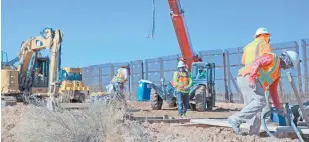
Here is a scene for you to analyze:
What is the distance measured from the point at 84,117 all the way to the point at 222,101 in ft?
54.3

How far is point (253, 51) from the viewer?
21.9ft

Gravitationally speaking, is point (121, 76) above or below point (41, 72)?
below

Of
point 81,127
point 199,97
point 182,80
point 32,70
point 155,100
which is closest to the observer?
point 81,127

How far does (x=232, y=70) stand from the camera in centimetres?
2284

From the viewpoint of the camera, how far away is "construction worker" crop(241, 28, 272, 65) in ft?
21.8

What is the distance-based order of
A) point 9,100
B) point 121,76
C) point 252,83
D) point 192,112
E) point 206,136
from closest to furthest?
point 252,83 < point 206,136 < point 121,76 < point 192,112 < point 9,100

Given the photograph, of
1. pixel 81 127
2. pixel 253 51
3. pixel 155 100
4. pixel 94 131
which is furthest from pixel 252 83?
pixel 155 100

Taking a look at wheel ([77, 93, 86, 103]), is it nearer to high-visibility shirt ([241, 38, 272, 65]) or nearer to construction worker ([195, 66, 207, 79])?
construction worker ([195, 66, 207, 79])

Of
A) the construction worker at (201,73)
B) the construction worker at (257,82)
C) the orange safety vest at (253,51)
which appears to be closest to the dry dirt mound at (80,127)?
the construction worker at (257,82)

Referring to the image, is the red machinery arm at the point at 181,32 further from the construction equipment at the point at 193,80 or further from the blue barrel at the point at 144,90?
the blue barrel at the point at 144,90

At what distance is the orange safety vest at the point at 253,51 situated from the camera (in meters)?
6.63

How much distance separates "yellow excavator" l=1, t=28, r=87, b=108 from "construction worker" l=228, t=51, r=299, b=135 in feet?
37.0

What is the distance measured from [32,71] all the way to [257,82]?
49.9ft

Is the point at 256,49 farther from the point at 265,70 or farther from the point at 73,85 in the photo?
the point at 73,85
